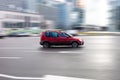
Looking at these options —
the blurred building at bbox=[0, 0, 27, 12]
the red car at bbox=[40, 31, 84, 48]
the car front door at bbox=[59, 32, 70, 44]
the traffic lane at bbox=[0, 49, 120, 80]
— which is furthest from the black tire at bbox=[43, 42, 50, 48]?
the blurred building at bbox=[0, 0, 27, 12]

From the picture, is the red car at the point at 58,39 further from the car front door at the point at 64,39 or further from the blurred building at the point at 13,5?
the blurred building at the point at 13,5

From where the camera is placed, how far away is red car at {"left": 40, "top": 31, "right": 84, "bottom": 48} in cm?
2122

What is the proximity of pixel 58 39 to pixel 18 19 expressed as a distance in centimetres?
10026

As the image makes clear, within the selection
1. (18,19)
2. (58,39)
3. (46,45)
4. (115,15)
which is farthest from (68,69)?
(18,19)

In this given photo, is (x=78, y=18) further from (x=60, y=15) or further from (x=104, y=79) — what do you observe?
(x=104, y=79)

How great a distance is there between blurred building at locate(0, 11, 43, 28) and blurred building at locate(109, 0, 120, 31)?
37629mm

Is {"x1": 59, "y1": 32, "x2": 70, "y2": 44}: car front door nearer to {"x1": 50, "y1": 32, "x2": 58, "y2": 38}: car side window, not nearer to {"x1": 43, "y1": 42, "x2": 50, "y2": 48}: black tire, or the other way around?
{"x1": 50, "y1": 32, "x2": 58, "y2": 38}: car side window

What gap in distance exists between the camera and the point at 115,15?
96688mm

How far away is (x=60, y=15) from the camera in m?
118

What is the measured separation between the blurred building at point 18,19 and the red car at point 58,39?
7975 cm

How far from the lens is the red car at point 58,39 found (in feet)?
69.6

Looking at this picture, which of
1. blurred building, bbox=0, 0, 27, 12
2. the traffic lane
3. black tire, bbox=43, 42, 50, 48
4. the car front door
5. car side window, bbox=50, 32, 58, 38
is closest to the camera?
the traffic lane

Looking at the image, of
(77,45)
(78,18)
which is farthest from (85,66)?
(78,18)

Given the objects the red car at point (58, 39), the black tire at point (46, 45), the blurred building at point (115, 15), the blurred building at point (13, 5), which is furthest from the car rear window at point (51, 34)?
the blurred building at point (13, 5)
